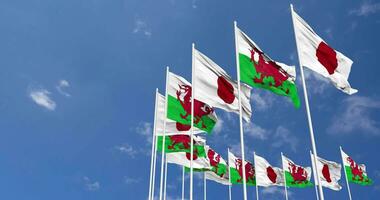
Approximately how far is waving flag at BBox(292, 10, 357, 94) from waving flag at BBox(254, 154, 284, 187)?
2186cm

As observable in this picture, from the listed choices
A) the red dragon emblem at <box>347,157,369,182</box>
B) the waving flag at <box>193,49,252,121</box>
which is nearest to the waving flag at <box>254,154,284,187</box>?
the red dragon emblem at <box>347,157,369,182</box>

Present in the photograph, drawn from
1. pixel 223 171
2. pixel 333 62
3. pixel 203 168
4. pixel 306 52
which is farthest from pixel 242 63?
pixel 223 171

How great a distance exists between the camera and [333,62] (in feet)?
54.9

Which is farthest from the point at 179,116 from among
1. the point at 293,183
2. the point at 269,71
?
the point at 293,183

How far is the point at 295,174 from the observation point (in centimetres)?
3956

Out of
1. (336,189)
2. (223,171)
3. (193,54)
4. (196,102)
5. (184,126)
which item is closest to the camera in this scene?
(193,54)

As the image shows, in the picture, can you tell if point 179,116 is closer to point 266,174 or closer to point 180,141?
point 180,141

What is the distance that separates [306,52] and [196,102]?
6434 millimetres

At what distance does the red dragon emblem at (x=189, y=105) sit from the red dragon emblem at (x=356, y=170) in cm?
2631

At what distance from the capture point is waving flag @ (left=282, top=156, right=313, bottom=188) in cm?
3894

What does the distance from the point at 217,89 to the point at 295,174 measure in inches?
975

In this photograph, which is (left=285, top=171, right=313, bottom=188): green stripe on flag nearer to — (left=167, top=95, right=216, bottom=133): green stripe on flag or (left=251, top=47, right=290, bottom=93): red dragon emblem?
(left=167, top=95, right=216, bottom=133): green stripe on flag

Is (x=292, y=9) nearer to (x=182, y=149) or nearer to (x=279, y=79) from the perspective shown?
(x=279, y=79)

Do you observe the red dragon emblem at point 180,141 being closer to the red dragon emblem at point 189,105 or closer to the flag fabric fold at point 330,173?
the red dragon emblem at point 189,105
